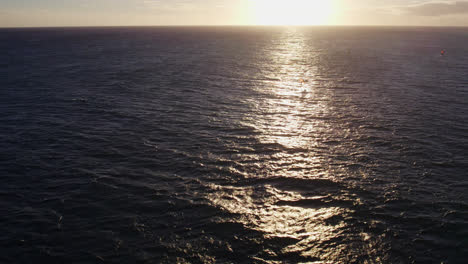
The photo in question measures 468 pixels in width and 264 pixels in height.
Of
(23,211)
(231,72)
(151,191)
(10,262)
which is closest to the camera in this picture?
(10,262)

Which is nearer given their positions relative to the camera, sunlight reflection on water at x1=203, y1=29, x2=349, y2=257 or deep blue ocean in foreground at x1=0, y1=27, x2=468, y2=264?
deep blue ocean in foreground at x1=0, y1=27, x2=468, y2=264

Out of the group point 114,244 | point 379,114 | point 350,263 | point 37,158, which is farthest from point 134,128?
point 379,114

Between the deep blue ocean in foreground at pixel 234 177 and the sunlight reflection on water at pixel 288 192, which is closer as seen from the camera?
the deep blue ocean in foreground at pixel 234 177

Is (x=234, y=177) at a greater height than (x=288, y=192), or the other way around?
(x=234, y=177)

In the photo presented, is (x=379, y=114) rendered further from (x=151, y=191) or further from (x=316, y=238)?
(x=151, y=191)

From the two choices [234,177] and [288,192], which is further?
[234,177]

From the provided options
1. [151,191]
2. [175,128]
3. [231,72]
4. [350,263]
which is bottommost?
[350,263]

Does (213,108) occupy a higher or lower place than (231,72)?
lower

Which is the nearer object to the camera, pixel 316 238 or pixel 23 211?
pixel 316 238
